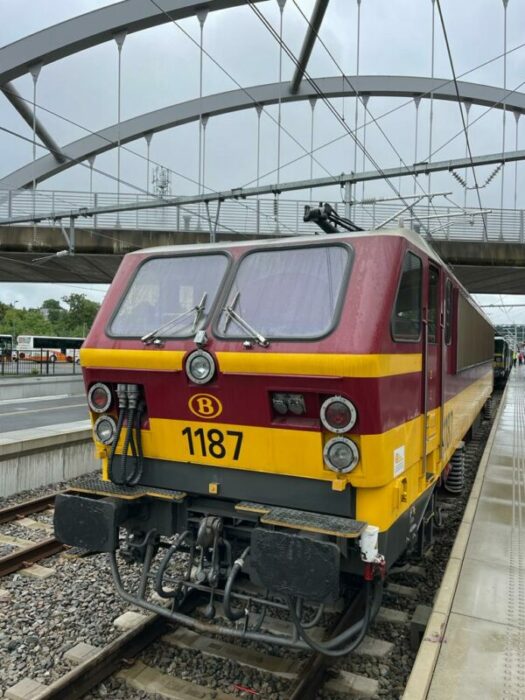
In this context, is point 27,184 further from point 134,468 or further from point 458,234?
point 134,468

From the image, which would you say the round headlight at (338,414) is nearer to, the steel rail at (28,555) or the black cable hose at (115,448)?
the black cable hose at (115,448)

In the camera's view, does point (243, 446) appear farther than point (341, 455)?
Yes

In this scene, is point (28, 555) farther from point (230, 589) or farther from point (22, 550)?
point (230, 589)

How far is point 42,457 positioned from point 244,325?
6.79 m

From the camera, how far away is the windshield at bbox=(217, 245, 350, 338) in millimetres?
3689

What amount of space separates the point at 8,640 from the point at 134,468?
168cm

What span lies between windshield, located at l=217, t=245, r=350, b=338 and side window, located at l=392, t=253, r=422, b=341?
414 mm

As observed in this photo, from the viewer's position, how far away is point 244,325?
12.5 ft

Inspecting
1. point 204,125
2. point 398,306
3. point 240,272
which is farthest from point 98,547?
point 204,125

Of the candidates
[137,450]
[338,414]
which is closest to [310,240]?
[338,414]

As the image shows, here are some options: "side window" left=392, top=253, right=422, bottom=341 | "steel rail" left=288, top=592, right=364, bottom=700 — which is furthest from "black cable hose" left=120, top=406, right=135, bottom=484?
"side window" left=392, top=253, right=422, bottom=341

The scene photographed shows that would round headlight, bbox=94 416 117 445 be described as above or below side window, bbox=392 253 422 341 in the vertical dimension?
below

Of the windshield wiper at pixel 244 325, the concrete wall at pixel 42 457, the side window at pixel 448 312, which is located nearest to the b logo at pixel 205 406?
the windshield wiper at pixel 244 325

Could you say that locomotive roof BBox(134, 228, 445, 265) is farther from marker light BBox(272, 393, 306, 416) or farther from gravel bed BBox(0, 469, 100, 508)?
gravel bed BBox(0, 469, 100, 508)
